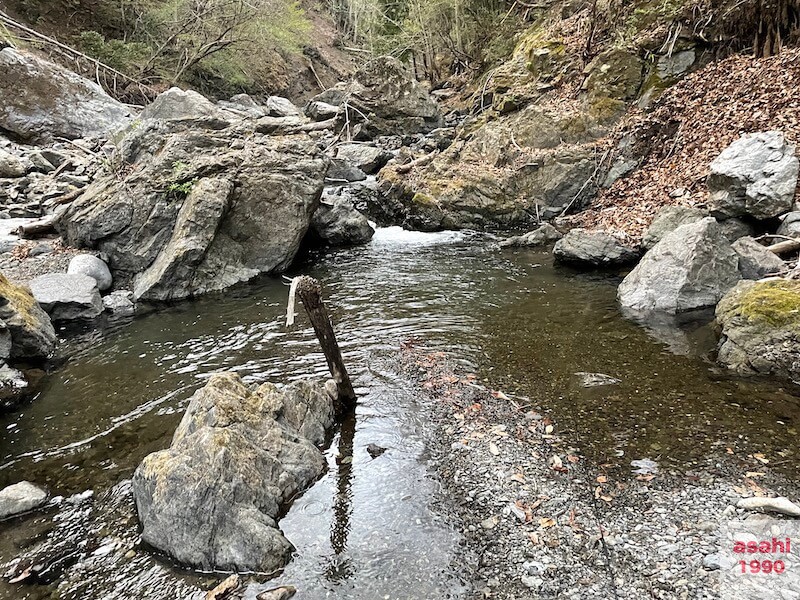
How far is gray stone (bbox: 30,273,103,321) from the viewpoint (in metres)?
9.10

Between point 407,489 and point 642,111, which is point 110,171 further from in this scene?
point 642,111

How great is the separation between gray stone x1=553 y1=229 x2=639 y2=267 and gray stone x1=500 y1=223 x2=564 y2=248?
147 cm

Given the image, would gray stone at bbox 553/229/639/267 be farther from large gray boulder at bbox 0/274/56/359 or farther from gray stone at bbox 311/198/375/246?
large gray boulder at bbox 0/274/56/359

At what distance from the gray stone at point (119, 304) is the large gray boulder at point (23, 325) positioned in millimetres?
1705

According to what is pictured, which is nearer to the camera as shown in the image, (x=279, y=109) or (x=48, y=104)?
(x=48, y=104)

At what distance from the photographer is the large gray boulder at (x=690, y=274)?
753 cm

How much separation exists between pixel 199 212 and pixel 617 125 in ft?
36.4

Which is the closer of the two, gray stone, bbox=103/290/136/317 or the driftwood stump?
the driftwood stump

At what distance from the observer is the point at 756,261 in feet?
25.1

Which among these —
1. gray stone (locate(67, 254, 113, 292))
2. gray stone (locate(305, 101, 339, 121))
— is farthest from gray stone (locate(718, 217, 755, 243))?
gray stone (locate(305, 101, 339, 121))

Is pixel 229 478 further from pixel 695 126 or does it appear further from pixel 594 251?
pixel 695 126

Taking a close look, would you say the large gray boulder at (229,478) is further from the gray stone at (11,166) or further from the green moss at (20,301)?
the gray stone at (11,166)

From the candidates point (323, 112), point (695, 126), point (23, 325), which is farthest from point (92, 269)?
point (323, 112)

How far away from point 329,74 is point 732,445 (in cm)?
4264
